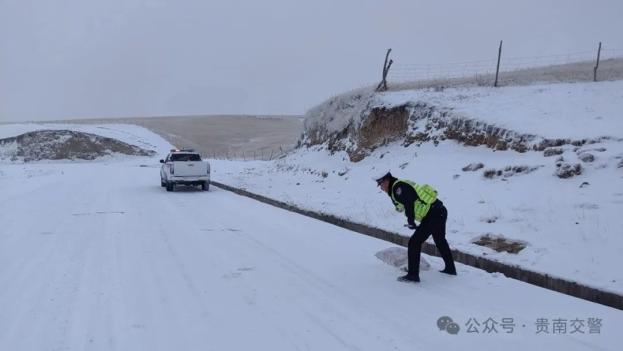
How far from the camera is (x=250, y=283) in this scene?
26.0 feet

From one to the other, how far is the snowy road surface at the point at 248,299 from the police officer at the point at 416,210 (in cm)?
43

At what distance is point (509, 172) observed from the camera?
44.0 ft

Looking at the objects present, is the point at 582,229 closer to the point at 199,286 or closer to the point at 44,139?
the point at 199,286

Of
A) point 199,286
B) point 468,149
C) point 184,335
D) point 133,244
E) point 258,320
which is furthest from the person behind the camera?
point 468,149

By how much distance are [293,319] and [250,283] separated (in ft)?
5.82

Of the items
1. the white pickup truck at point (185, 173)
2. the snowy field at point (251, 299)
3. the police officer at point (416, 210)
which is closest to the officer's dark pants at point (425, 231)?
the police officer at point (416, 210)

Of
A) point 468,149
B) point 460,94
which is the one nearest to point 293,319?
point 468,149

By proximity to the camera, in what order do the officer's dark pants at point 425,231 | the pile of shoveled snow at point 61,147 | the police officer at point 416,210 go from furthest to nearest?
1. the pile of shoveled snow at point 61,147
2. the officer's dark pants at point 425,231
3. the police officer at point 416,210

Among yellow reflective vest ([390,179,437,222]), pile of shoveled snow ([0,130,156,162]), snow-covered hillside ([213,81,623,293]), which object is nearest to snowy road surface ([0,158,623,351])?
yellow reflective vest ([390,179,437,222])

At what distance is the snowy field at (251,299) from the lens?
5.64 m

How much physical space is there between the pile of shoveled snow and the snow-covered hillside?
2203 inches

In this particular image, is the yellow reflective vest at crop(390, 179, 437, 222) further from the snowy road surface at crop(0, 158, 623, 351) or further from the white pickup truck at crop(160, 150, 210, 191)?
the white pickup truck at crop(160, 150, 210, 191)

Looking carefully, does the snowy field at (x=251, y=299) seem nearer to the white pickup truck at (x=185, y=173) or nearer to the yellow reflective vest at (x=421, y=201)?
the yellow reflective vest at (x=421, y=201)

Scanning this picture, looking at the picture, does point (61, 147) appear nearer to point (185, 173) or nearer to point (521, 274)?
point (185, 173)
